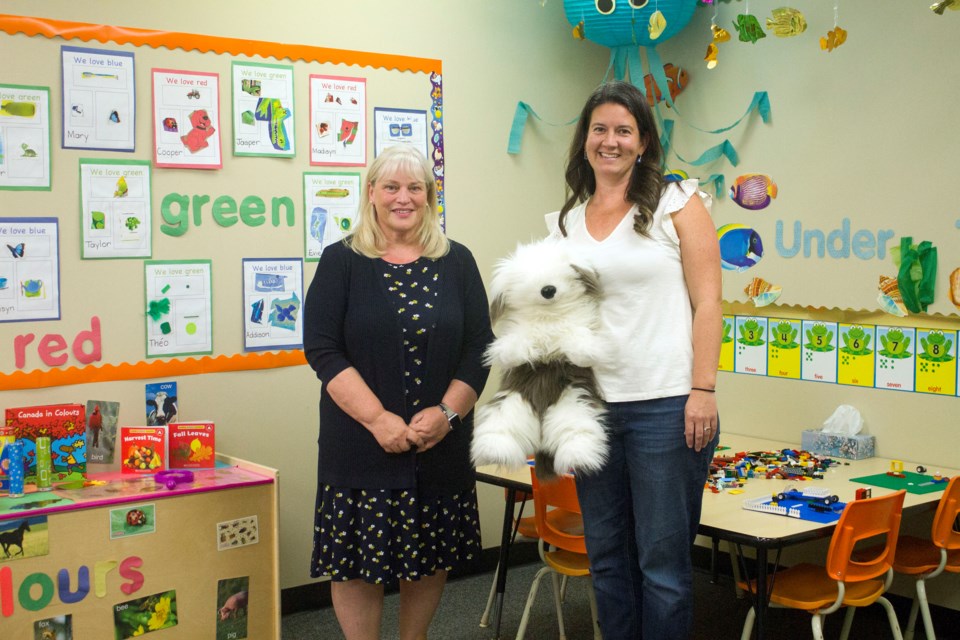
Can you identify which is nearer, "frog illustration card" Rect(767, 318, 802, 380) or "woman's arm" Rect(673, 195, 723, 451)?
"woman's arm" Rect(673, 195, 723, 451)

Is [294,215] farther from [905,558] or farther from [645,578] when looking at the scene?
[905,558]

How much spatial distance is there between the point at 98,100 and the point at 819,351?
2.73m

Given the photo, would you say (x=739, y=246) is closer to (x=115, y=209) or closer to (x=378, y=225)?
(x=378, y=225)

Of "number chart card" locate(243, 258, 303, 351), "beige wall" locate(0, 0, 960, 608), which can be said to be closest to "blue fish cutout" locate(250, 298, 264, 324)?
"number chart card" locate(243, 258, 303, 351)

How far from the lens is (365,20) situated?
147 inches

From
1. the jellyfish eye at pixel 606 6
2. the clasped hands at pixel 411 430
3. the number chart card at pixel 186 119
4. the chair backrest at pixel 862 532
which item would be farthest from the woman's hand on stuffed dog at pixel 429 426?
the jellyfish eye at pixel 606 6

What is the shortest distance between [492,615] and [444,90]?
2084 millimetres

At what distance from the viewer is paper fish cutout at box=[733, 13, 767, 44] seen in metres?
3.55

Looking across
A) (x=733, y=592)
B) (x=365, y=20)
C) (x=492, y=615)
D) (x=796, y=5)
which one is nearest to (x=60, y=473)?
(x=492, y=615)

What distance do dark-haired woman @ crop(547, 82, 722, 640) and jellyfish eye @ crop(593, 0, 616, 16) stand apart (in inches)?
71.0

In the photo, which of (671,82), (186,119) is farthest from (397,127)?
(671,82)

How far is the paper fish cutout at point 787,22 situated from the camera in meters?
3.39

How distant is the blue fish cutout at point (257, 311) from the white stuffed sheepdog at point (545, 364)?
1.47 meters

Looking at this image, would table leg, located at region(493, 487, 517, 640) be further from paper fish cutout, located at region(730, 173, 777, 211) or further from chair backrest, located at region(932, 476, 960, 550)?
paper fish cutout, located at region(730, 173, 777, 211)
